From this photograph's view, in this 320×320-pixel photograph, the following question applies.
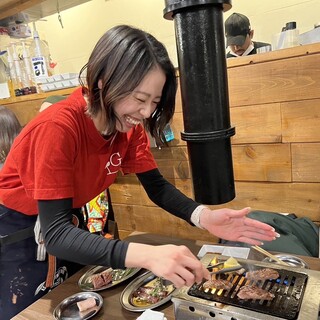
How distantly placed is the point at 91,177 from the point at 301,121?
3.61ft

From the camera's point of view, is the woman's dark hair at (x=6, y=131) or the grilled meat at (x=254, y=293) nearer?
the grilled meat at (x=254, y=293)

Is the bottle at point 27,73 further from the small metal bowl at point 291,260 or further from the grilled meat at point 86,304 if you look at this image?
the small metal bowl at point 291,260

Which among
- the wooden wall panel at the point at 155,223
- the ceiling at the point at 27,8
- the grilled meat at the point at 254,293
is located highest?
the ceiling at the point at 27,8

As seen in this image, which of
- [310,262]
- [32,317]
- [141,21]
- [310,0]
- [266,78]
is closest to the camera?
[32,317]

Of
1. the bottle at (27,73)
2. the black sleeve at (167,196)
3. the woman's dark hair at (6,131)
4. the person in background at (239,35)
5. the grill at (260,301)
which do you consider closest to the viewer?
the grill at (260,301)

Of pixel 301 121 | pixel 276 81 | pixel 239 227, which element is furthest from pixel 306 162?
pixel 239 227

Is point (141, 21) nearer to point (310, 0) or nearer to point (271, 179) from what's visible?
point (310, 0)

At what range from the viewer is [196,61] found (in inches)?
31.1

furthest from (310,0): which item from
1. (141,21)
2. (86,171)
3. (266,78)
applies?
(86,171)

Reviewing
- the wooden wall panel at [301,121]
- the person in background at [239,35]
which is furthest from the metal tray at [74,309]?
the person in background at [239,35]

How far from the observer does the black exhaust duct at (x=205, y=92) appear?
0.78 meters

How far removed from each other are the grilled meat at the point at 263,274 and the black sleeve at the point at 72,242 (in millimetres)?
372

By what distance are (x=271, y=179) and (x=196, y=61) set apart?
1.15 metres

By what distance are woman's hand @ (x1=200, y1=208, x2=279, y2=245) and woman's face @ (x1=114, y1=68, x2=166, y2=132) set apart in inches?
17.2
